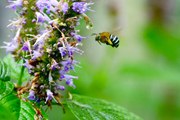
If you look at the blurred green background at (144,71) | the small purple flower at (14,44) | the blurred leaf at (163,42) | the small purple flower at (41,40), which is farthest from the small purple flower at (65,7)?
the blurred leaf at (163,42)

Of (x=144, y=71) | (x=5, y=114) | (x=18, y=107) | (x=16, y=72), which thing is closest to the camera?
(x=5, y=114)

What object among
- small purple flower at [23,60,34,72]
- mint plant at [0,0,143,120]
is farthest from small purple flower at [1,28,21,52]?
small purple flower at [23,60,34,72]

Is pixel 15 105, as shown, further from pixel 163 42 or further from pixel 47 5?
pixel 163 42

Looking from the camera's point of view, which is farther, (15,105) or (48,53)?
(48,53)

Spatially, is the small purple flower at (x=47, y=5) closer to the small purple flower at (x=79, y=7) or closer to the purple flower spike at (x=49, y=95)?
the small purple flower at (x=79, y=7)

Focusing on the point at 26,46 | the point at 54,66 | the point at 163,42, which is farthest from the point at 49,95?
the point at 163,42

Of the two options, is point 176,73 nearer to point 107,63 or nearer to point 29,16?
point 107,63
